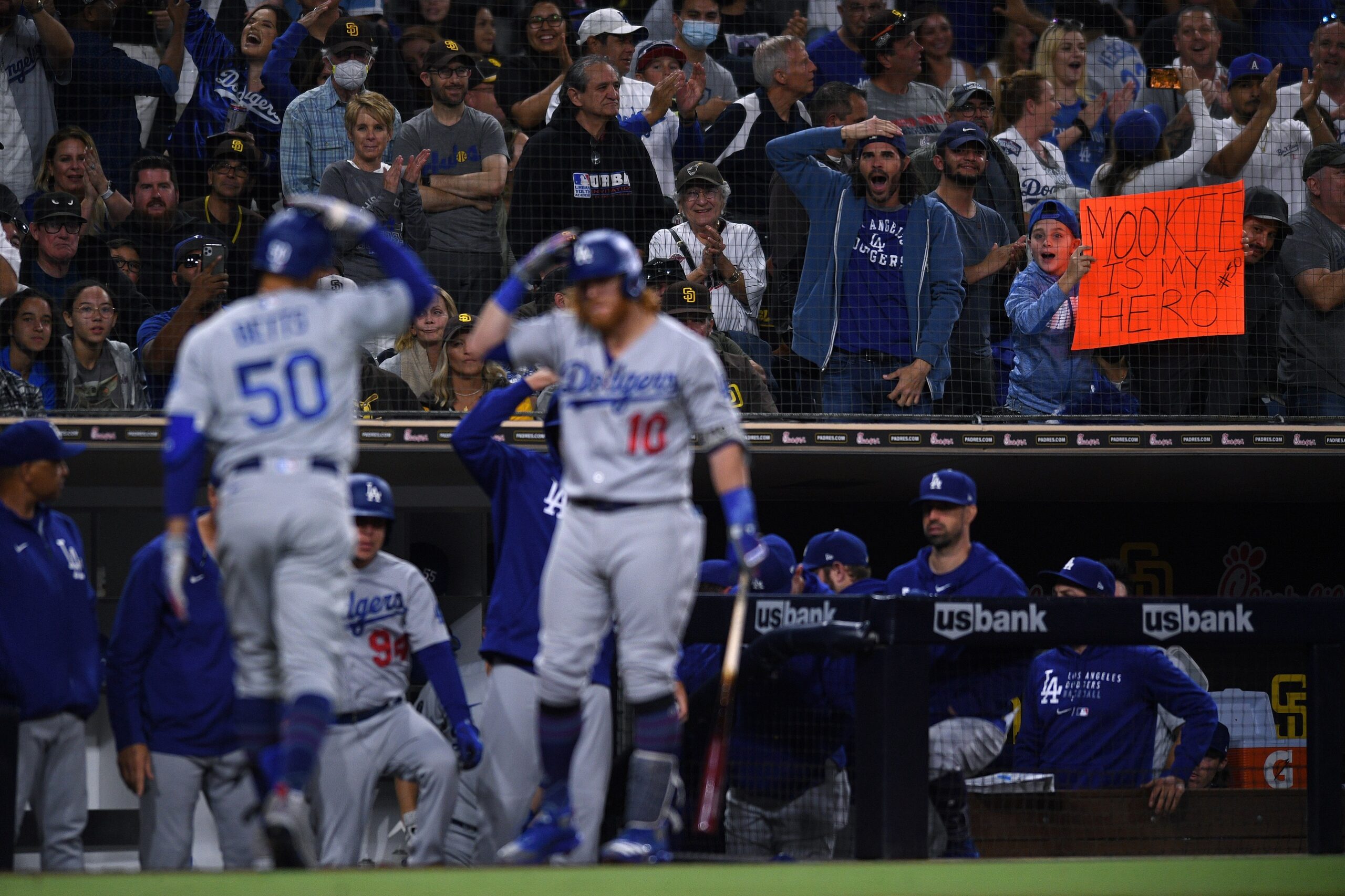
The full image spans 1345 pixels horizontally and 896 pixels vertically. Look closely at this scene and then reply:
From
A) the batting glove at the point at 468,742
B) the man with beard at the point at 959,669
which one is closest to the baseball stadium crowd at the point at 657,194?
the man with beard at the point at 959,669

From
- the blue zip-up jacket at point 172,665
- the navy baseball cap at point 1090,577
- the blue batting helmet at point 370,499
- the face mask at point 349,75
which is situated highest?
the face mask at point 349,75

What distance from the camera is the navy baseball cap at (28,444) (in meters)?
5.38

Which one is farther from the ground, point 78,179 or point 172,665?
point 78,179

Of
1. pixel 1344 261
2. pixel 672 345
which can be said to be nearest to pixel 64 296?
pixel 672 345

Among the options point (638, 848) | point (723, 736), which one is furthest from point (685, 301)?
point (638, 848)

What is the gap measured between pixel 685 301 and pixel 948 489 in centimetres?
183

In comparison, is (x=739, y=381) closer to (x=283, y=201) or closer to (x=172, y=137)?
(x=283, y=201)

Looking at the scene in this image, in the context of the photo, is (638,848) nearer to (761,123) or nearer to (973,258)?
(973,258)

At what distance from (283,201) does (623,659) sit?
4413 millimetres

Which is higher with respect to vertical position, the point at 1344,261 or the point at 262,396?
the point at 1344,261

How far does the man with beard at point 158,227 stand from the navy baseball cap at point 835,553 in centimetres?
339

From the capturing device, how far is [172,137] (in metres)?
8.73

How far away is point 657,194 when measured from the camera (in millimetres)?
8234

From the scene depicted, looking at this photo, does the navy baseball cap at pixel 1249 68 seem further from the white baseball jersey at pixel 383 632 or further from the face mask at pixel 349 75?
the white baseball jersey at pixel 383 632
